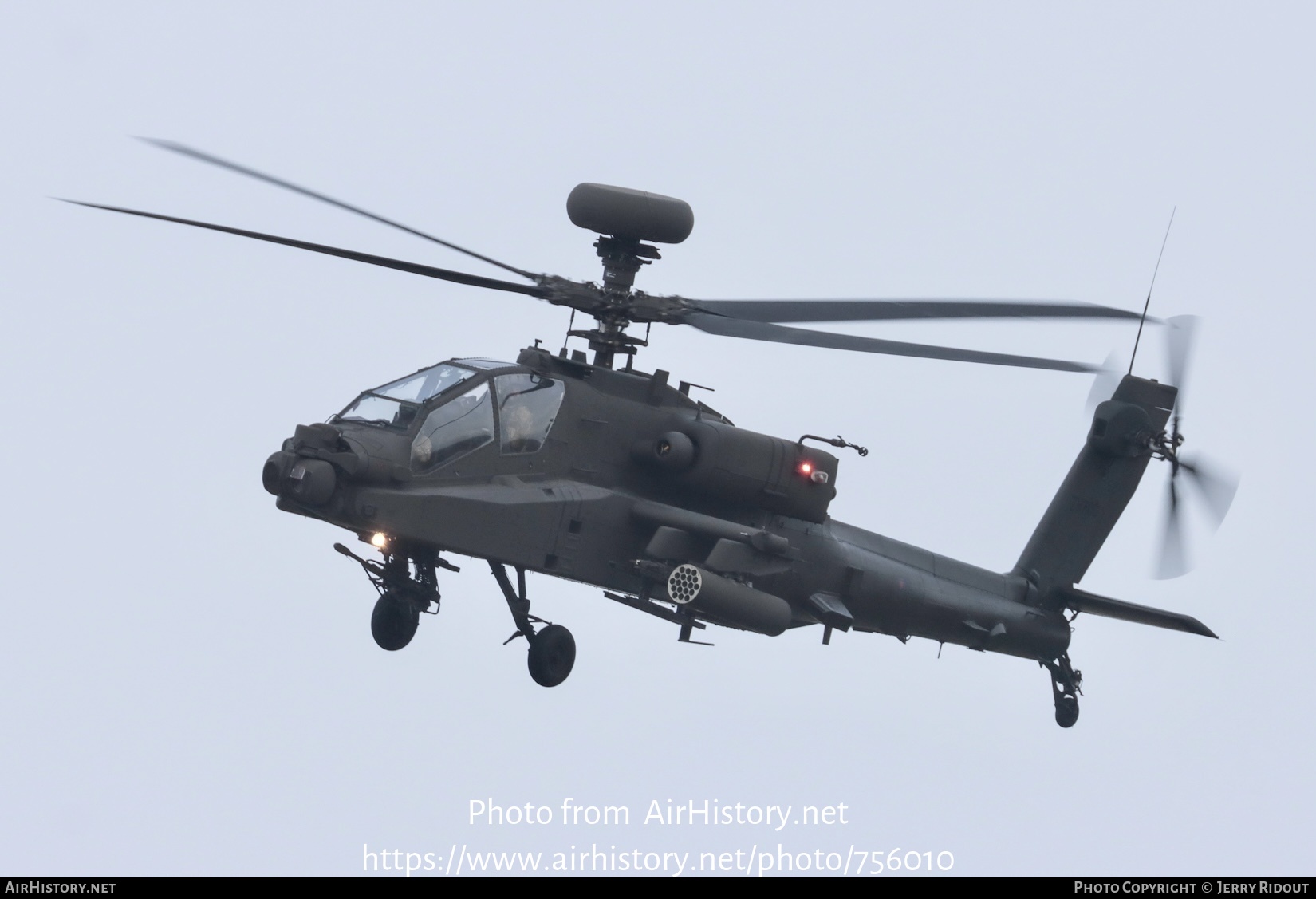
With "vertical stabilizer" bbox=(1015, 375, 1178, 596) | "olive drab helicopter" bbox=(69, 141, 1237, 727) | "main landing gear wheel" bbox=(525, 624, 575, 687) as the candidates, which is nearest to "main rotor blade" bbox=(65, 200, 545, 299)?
"olive drab helicopter" bbox=(69, 141, 1237, 727)

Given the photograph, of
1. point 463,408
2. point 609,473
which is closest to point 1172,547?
point 609,473

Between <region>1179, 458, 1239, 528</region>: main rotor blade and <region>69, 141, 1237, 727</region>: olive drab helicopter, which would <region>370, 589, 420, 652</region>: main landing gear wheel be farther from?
<region>1179, 458, 1239, 528</region>: main rotor blade

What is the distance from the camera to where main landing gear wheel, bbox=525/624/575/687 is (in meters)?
16.9

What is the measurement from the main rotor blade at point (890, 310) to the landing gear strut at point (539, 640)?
10.8ft

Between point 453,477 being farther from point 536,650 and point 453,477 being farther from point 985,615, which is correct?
point 985,615

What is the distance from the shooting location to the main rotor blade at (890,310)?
1555 cm

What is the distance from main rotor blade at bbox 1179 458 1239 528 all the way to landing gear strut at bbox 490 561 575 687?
739 centimetres

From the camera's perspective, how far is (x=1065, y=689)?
20.4 meters

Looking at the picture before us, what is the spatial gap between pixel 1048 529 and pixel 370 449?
8.90 m

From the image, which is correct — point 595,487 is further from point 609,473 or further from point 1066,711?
point 1066,711

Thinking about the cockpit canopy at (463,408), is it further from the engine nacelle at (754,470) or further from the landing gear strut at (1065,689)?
the landing gear strut at (1065,689)

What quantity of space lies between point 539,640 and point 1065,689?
694 cm

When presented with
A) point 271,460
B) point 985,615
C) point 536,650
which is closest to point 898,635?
point 985,615

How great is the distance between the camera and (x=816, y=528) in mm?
18250
